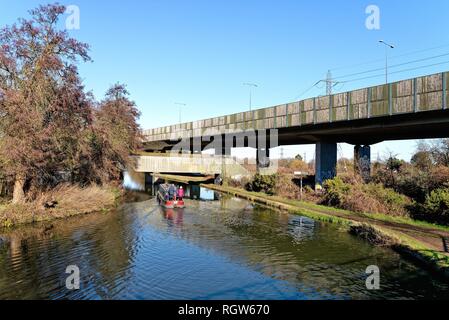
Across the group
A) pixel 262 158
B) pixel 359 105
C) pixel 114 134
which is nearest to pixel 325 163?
pixel 359 105

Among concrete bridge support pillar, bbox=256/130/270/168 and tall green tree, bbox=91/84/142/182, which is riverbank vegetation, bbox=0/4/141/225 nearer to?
tall green tree, bbox=91/84/142/182

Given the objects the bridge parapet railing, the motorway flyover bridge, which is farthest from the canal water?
the motorway flyover bridge

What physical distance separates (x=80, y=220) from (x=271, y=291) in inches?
665

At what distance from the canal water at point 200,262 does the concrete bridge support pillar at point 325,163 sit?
1305 cm

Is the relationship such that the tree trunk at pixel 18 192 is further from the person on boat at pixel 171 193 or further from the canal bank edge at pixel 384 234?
the canal bank edge at pixel 384 234

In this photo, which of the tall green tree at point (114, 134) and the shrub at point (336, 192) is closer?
the shrub at point (336, 192)

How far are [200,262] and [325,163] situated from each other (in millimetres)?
25093

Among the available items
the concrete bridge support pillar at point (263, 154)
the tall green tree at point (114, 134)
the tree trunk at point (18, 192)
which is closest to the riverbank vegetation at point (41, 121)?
the tree trunk at point (18, 192)

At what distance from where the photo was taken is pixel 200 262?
50.3ft

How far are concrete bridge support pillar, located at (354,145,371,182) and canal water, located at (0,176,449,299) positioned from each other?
12.5 meters

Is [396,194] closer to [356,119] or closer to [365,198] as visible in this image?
[365,198]

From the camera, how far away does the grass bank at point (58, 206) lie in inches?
878

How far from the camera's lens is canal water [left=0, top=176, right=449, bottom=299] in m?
12.1
